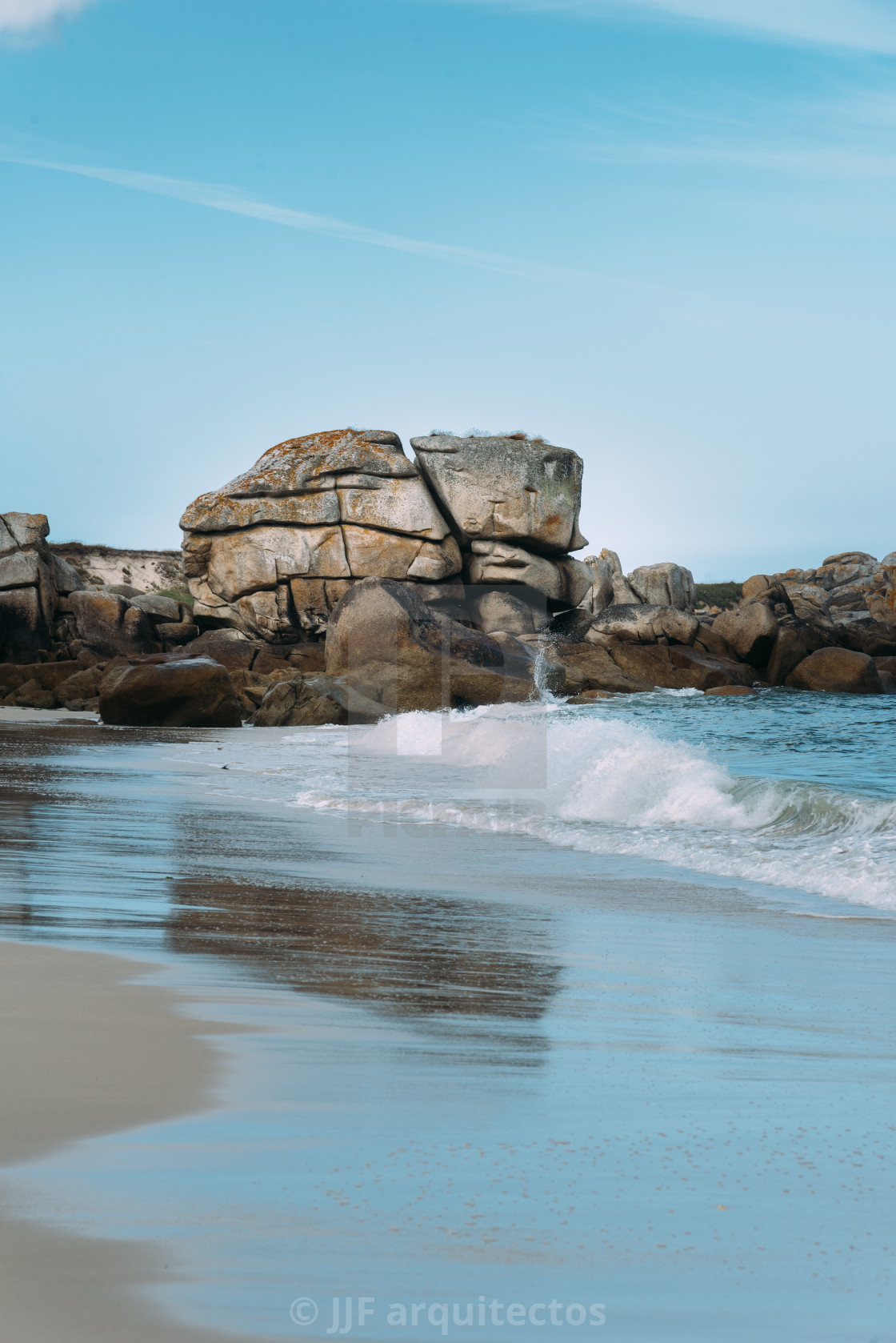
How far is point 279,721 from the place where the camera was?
18.8 m

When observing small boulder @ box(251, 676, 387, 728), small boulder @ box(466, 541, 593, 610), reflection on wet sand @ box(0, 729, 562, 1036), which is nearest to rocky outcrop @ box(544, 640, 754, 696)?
small boulder @ box(466, 541, 593, 610)

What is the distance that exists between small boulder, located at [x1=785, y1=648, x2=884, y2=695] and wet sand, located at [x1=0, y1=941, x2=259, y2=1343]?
26.4 metres

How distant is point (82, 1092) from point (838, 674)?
1089 inches

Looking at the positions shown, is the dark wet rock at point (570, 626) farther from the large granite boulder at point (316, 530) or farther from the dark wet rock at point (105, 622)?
the dark wet rock at point (105, 622)

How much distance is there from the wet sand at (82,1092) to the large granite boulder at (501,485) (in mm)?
30143

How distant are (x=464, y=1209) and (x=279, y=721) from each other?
17.5m

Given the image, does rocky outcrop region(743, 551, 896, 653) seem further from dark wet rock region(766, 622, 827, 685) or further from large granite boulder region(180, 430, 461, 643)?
large granite boulder region(180, 430, 461, 643)

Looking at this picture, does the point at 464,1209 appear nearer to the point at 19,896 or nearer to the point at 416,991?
the point at 416,991

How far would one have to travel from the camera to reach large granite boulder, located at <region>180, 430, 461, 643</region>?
31797 mm

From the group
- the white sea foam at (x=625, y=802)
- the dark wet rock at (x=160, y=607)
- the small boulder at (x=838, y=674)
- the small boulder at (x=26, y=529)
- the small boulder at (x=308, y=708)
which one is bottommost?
the white sea foam at (x=625, y=802)

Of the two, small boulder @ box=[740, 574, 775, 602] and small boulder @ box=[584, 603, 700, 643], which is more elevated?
small boulder @ box=[740, 574, 775, 602]

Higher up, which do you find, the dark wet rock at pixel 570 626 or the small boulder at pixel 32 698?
the dark wet rock at pixel 570 626

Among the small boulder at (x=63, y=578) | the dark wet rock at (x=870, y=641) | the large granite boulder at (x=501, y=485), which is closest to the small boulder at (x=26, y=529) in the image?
the small boulder at (x=63, y=578)

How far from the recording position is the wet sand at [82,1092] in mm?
1265
